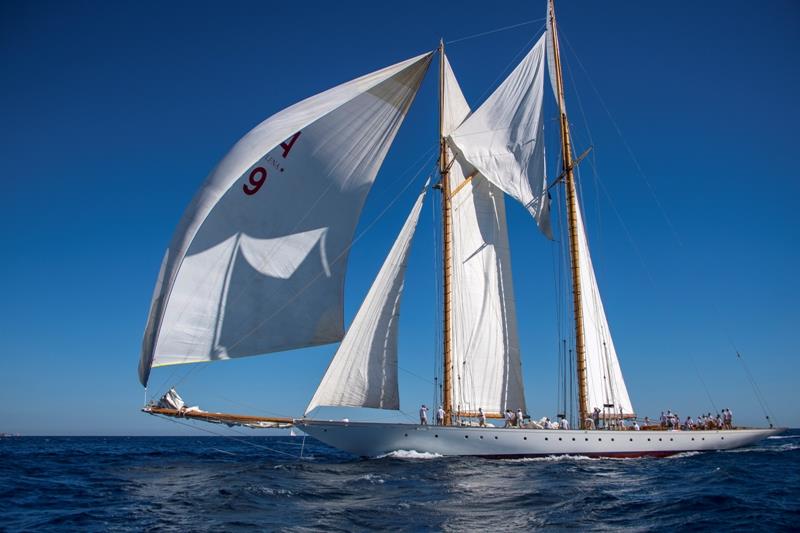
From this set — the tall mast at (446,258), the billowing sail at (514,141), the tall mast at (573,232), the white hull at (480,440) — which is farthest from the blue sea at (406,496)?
the billowing sail at (514,141)

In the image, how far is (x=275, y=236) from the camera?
24.3 metres

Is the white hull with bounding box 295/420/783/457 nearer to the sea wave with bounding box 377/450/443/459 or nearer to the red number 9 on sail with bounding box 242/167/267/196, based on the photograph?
the sea wave with bounding box 377/450/443/459

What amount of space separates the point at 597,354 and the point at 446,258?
9.44 metres

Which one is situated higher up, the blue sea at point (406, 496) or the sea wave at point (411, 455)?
the sea wave at point (411, 455)

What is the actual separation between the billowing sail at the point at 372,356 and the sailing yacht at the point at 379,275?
6 centimetres

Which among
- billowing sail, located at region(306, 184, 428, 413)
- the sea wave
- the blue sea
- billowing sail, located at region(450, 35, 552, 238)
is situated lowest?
the blue sea

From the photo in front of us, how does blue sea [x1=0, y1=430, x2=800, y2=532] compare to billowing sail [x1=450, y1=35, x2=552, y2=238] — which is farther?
billowing sail [x1=450, y1=35, x2=552, y2=238]

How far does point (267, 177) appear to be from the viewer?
24.2m

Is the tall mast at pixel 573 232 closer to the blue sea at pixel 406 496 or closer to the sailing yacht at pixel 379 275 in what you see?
the sailing yacht at pixel 379 275

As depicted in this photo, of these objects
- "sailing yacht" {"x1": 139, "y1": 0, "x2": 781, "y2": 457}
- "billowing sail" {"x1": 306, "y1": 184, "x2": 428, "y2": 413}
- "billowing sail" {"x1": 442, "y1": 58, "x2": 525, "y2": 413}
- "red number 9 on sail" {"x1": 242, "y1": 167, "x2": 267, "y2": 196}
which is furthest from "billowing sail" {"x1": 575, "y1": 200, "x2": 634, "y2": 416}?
"red number 9 on sail" {"x1": 242, "y1": 167, "x2": 267, "y2": 196}

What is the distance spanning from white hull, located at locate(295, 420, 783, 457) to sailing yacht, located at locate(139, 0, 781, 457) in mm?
62

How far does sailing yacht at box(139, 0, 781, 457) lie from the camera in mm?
22766

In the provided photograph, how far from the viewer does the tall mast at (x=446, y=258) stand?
2717 cm

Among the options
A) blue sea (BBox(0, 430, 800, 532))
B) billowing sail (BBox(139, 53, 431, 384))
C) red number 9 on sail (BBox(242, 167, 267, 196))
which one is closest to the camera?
blue sea (BBox(0, 430, 800, 532))
